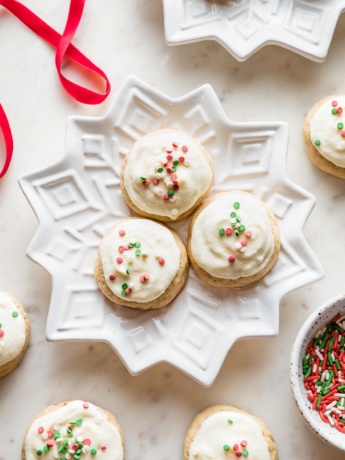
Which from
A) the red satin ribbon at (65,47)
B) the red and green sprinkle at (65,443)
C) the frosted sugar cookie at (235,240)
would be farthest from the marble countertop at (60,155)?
the frosted sugar cookie at (235,240)

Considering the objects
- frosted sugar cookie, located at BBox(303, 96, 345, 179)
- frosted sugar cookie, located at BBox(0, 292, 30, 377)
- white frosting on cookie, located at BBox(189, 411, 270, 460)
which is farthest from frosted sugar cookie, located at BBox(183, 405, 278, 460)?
frosted sugar cookie, located at BBox(303, 96, 345, 179)

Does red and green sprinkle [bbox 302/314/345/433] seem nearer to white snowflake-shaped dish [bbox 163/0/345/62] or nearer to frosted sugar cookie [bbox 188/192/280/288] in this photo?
frosted sugar cookie [bbox 188/192/280/288]

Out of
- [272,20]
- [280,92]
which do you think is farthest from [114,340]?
[272,20]

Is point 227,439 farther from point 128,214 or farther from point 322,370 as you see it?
point 128,214

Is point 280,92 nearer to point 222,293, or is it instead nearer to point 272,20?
point 272,20

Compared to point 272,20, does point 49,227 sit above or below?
below

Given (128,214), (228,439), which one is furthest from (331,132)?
(228,439)
